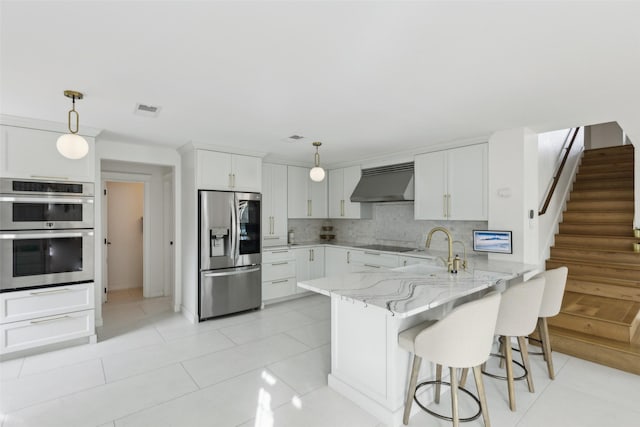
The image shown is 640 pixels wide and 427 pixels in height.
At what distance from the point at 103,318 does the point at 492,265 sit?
488 cm

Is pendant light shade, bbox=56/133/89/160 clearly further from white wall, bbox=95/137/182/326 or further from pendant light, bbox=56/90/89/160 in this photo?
white wall, bbox=95/137/182/326

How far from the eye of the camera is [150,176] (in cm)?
518

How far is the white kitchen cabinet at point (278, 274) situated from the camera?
4.80 meters

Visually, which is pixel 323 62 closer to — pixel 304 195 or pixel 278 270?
pixel 278 270

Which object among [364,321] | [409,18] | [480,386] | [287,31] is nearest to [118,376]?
[364,321]

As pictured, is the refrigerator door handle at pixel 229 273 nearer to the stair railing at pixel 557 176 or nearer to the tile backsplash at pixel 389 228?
the tile backsplash at pixel 389 228

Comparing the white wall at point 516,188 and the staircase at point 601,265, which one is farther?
the white wall at point 516,188

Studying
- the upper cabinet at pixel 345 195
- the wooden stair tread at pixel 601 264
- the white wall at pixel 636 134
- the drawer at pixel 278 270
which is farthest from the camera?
the upper cabinet at pixel 345 195

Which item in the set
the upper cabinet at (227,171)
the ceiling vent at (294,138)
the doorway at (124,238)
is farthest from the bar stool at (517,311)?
the doorway at (124,238)

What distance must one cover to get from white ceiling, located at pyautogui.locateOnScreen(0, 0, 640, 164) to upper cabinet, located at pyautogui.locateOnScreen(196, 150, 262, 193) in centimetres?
92

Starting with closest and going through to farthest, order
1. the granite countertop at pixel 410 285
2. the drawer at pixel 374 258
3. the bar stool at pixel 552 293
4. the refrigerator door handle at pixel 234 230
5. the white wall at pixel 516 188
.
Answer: the granite countertop at pixel 410 285
the bar stool at pixel 552 293
the white wall at pixel 516 188
the refrigerator door handle at pixel 234 230
the drawer at pixel 374 258

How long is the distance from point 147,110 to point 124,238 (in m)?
3.90

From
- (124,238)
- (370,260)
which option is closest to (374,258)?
(370,260)

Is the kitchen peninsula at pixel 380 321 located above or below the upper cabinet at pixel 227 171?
below
